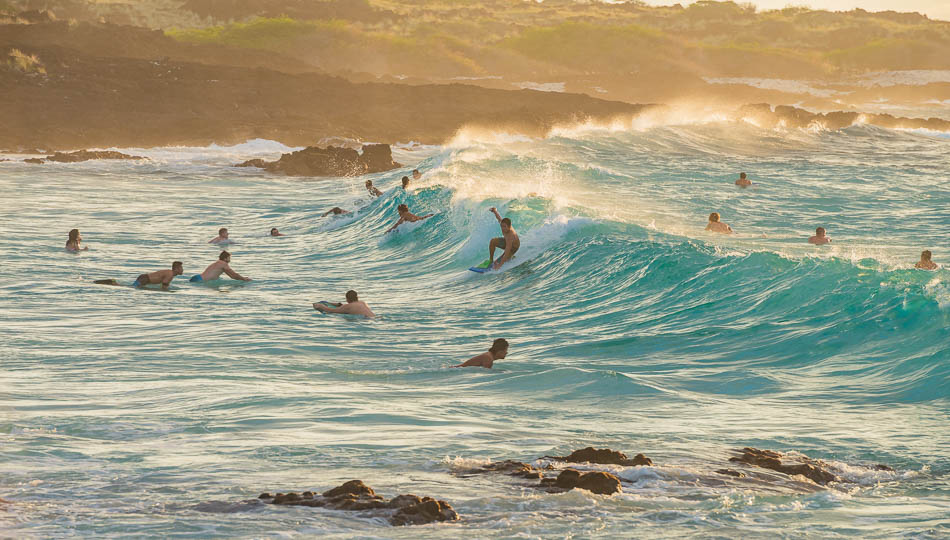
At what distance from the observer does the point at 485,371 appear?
12.0m

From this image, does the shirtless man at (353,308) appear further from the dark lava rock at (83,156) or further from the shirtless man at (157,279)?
the dark lava rock at (83,156)

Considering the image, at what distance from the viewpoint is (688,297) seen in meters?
16.1

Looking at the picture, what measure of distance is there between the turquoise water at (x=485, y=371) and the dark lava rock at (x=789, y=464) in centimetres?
24

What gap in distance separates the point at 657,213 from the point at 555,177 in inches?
263

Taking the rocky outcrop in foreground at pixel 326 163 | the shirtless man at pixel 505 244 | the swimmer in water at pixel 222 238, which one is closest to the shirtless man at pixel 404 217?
the swimmer in water at pixel 222 238

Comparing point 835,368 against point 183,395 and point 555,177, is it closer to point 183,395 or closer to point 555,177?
point 183,395

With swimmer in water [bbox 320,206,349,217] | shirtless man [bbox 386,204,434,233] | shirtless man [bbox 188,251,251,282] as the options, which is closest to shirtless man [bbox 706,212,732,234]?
shirtless man [bbox 386,204,434,233]

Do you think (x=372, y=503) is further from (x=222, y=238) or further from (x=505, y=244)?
(x=222, y=238)

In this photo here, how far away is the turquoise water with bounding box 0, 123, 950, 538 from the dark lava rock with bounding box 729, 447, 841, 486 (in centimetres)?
24

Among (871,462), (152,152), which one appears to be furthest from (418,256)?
(152,152)

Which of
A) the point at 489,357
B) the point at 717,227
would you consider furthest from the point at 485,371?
the point at 717,227

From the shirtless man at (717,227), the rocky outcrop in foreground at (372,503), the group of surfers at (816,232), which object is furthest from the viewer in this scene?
the shirtless man at (717,227)

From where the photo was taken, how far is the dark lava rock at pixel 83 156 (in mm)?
47094

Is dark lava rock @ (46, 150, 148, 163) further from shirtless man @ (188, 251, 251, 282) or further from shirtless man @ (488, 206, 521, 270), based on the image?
shirtless man @ (488, 206, 521, 270)
